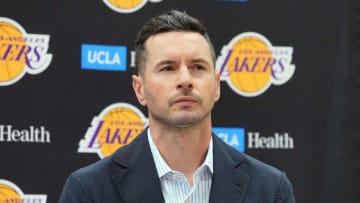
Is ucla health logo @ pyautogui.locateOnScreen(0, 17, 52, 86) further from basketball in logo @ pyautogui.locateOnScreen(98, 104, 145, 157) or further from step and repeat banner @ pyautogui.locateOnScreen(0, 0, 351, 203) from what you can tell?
basketball in logo @ pyautogui.locateOnScreen(98, 104, 145, 157)

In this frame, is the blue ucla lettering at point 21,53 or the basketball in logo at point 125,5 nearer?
the blue ucla lettering at point 21,53

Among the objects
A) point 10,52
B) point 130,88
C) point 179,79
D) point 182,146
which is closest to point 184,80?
point 179,79

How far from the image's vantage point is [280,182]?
1.89 m

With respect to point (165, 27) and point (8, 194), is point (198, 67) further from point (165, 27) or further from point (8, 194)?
point (8, 194)

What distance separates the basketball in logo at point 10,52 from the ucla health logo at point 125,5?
38 cm

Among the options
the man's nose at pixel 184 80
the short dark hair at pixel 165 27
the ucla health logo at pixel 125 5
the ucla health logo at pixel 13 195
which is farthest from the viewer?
the ucla health logo at pixel 125 5

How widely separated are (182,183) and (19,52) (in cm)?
117

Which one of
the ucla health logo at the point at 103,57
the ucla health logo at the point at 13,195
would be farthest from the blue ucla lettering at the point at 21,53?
the ucla health logo at the point at 13,195

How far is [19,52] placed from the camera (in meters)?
2.69

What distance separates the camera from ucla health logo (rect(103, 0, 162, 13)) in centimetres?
279

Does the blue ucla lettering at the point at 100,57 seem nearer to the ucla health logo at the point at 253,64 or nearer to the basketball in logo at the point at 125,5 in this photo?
the basketball in logo at the point at 125,5

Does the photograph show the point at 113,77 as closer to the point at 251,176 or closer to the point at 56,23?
the point at 56,23

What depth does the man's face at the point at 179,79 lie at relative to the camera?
1756 mm

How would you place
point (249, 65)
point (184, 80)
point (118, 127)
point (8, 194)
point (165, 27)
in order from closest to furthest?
point (184, 80) < point (165, 27) < point (8, 194) < point (118, 127) < point (249, 65)
